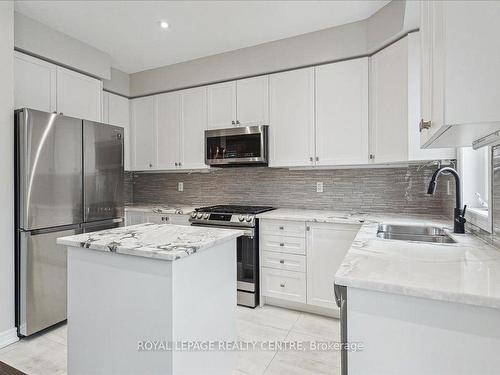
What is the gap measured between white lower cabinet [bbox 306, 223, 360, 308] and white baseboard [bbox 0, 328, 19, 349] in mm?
2349

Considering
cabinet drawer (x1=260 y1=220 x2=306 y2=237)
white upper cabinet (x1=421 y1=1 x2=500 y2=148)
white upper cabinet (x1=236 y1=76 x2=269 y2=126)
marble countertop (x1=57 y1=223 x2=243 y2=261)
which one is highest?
white upper cabinet (x1=236 y1=76 x2=269 y2=126)

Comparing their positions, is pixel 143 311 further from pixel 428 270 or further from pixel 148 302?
pixel 428 270

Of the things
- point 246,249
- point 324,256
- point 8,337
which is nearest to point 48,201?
point 8,337

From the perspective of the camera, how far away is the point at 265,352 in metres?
2.10

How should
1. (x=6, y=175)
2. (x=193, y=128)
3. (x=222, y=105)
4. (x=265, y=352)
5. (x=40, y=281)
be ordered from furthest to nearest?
(x=193, y=128) < (x=222, y=105) < (x=40, y=281) < (x=6, y=175) < (x=265, y=352)

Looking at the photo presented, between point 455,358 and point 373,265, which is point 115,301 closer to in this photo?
point 373,265

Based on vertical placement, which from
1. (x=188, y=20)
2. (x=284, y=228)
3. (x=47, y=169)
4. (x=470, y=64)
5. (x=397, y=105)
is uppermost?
(x=188, y=20)

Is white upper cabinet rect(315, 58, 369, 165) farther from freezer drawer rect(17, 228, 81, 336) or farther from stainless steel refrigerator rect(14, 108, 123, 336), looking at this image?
freezer drawer rect(17, 228, 81, 336)

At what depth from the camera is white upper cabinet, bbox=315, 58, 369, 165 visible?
8.79 feet

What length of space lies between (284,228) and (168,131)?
6.49ft

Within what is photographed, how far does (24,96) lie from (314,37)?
8.74 ft

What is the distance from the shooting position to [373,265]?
1104mm

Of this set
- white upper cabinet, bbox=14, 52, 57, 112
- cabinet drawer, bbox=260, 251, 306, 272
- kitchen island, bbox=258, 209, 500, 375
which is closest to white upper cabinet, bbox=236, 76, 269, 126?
cabinet drawer, bbox=260, 251, 306, 272

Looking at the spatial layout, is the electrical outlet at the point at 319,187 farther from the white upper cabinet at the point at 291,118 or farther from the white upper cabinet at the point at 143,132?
the white upper cabinet at the point at 143,132
